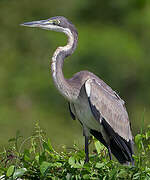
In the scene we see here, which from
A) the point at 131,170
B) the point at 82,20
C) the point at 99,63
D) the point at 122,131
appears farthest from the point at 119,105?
the point at 82,20

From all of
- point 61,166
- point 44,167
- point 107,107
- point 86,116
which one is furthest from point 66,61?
point 44,167

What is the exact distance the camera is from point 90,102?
14.4 ft

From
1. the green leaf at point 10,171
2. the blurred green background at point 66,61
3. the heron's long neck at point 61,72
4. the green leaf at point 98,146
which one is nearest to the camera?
the green leaf at point 10,171

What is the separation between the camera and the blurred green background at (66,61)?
12.8 meters

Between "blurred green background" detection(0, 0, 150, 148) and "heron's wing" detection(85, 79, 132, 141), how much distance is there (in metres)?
6.60

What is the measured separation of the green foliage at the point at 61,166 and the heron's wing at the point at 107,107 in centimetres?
61

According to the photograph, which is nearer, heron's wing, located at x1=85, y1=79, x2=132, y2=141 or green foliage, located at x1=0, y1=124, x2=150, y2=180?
green foliage, located at x1=0, y1=124, x2=150, y2=180

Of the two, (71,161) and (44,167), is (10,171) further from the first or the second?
(71,161)

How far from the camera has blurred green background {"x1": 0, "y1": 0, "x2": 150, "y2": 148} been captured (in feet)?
42.1

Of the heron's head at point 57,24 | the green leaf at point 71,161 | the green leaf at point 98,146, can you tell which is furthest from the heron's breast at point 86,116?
the green leaf at point 71,161

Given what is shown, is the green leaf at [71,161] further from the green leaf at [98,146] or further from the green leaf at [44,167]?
the green leaf at [98,146]

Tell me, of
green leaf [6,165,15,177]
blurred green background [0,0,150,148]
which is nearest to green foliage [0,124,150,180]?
green leaf [6,165,15,177]

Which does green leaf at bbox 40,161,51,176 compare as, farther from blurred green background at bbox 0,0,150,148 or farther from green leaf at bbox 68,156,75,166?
blurred green background at bbox 0,0,150,148

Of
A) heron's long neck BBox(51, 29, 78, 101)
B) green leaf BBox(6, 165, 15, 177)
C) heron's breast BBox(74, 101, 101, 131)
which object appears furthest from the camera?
heron's breast BBox(74, 101, 101, 131)
